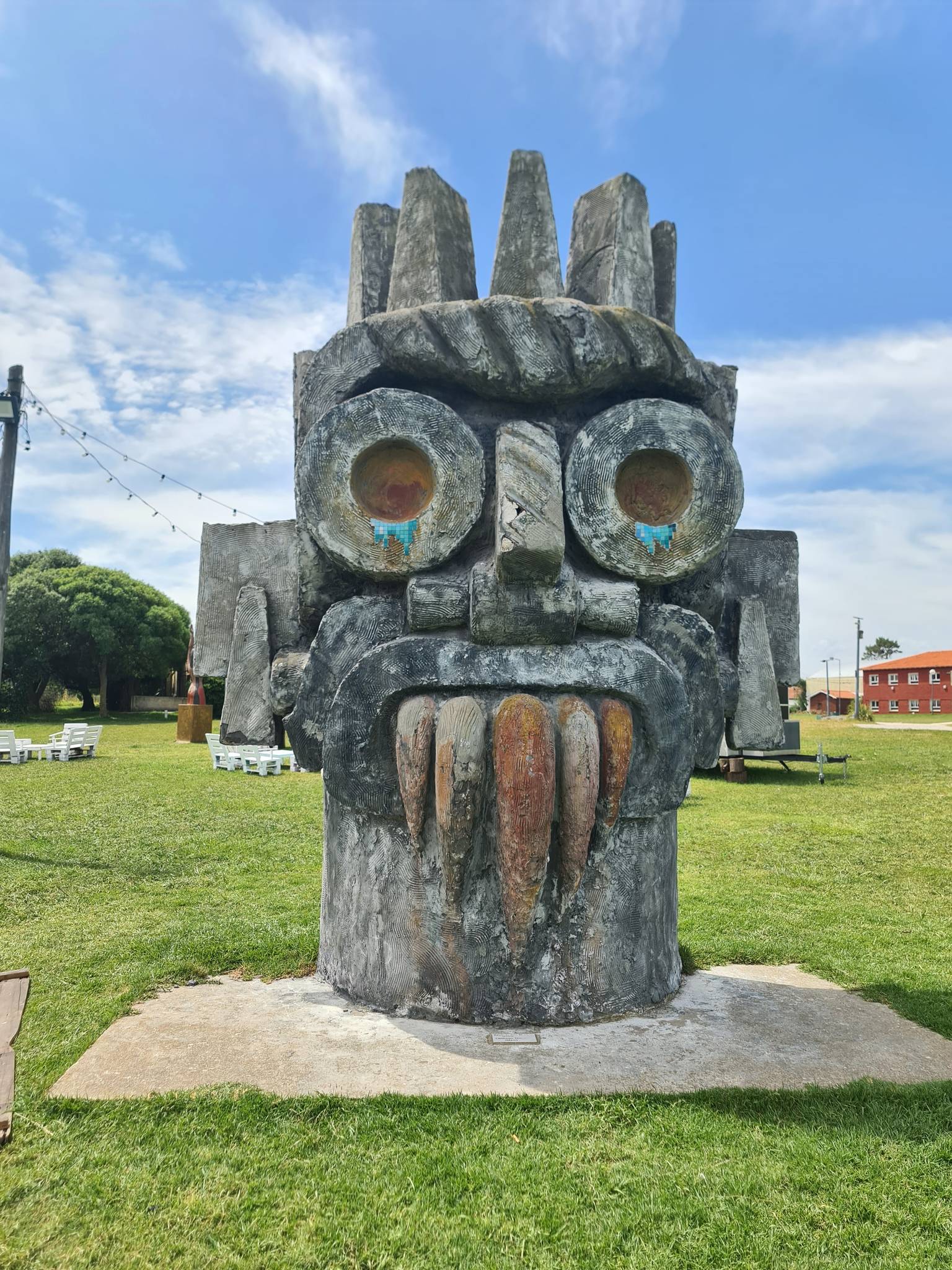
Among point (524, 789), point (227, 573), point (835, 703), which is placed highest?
point (835, 703)

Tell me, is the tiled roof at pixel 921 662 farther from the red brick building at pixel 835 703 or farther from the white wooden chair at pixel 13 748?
the white wooden chair at pixel 13 748

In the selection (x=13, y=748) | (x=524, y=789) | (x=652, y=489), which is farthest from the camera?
(x=13, y=748)

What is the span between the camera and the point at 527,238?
4.05 meters

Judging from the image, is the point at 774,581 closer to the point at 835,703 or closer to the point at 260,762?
the point at 260,762

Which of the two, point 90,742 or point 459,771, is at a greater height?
point 459,771

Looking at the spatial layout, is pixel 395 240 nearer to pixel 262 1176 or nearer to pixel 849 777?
pixel 262 1176

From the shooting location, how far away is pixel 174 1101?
112 inches

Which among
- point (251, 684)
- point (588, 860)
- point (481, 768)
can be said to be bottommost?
point (588, 860)

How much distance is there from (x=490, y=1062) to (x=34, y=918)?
3.44m

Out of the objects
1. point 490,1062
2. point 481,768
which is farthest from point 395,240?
point 490,1062

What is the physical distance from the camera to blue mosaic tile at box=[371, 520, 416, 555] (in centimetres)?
351

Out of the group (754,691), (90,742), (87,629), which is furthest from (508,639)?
(87,629)

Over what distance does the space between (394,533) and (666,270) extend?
1892mm

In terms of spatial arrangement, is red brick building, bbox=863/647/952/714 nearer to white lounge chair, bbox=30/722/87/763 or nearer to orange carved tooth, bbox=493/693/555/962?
white lounge chair, bbox=30/722/87/763
